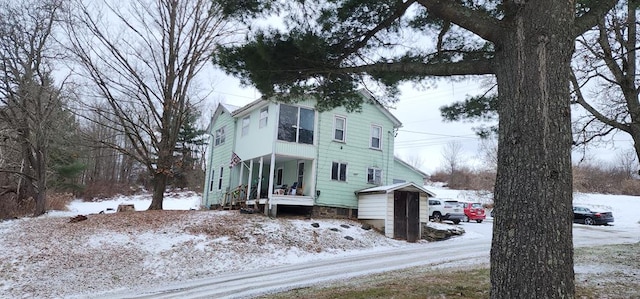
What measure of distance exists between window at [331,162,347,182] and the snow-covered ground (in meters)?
2.23

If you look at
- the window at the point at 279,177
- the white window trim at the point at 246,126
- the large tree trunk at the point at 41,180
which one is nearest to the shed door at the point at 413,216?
the window at the point at 279,177

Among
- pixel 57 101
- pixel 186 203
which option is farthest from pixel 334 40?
pixel 186 203

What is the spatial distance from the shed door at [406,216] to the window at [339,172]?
8.62ft

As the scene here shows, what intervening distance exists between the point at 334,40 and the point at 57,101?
16.7 m

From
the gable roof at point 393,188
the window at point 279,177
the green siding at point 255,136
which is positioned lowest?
the gable roof at point 393,188

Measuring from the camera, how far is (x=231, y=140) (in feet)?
75.9

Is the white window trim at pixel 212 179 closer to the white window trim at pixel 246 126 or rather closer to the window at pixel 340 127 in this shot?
the white window trim at pixel 246 126

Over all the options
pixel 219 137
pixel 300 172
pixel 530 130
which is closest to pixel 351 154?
pixel 300 172

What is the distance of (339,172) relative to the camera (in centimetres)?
2011

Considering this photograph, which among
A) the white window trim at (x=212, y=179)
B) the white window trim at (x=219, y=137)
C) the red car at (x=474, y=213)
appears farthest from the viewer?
the red car at (x=474, y=213)

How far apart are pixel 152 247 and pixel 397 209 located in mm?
10124

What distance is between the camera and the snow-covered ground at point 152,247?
1067 centimetres

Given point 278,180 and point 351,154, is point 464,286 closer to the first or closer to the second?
point 351,154

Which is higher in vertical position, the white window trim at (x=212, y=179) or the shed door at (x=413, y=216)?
the white window trim at (x=212, y=179)
